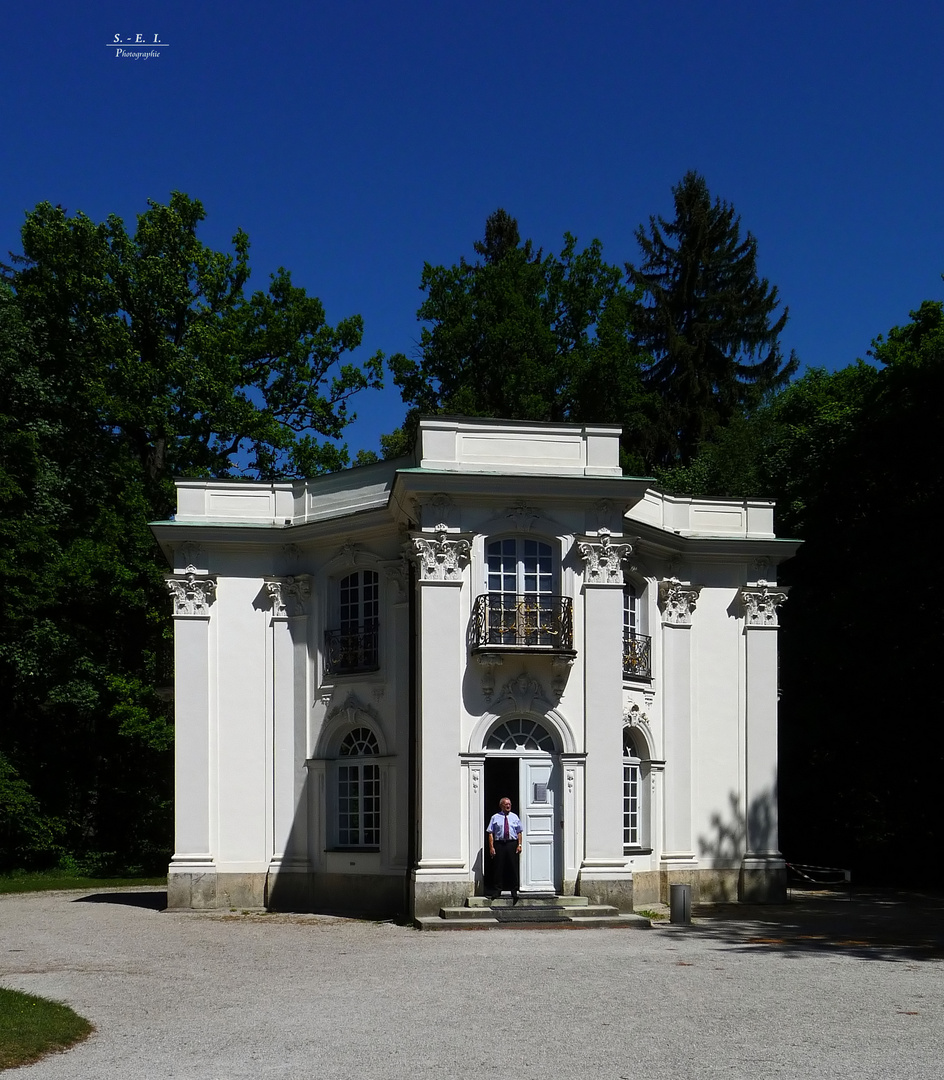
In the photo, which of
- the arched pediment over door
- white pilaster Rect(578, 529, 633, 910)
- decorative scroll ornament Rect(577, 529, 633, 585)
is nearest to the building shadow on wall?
white pilaster Rect(578, 529, 633, 910)

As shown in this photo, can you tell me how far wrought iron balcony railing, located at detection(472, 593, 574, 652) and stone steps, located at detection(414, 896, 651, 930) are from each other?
4190mm

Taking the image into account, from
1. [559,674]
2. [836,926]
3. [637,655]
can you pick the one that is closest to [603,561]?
[559,674]

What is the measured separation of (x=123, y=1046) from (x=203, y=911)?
46.4 ft

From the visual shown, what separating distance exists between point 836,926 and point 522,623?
6997 mm

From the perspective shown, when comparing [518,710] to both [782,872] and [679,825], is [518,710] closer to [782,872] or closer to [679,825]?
[679,825]

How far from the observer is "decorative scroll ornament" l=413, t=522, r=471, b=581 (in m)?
23.6

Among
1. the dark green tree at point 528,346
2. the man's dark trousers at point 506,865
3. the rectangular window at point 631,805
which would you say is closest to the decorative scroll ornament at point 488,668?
the man's dark trousers at point 506,865

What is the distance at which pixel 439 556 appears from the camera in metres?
23.6

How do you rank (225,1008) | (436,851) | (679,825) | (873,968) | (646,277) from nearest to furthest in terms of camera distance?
(225,1008)
(873,968)
(436,851)
(679,825)
(646,277)

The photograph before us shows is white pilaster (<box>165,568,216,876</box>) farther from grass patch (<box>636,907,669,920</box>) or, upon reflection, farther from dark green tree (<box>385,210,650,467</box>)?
dark green tree (<box>385,210,650,467</box>)

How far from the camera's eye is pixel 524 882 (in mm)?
23375

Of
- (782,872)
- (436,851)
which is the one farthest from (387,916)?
(782,872)

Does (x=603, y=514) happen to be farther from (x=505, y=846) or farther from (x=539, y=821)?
(x=505, y=846)

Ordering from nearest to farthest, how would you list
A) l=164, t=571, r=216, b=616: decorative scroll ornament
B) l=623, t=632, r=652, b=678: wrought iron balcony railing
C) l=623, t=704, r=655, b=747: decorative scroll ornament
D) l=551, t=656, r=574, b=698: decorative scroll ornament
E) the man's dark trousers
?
the man's dark trousers, l=551, t=656, r=574, b=698: decorative scroll ornament, l=623, t=704, r=655, b=747: decorative scroll ornament, l=623, t=632, r=652, b=678: wrought iron balcony railing, l=164, t=571, r=216, b=616: decorative scroll ornament
